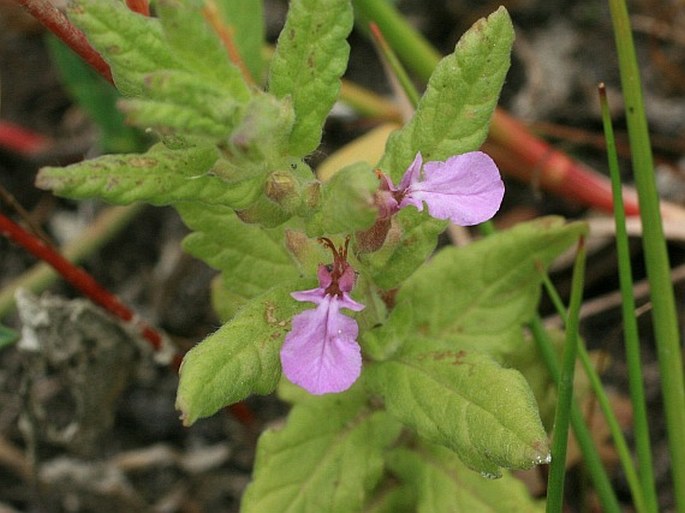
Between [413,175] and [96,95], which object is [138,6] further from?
[96,95]

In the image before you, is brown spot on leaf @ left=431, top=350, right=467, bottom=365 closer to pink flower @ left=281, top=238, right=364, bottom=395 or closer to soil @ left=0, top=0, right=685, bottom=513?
A: pink flower @ left=281, top=238, right=364, bottom=395

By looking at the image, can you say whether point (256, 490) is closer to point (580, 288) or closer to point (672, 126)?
point (580, 288)

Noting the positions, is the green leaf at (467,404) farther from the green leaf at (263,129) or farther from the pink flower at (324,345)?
the green leaf at (263,129)

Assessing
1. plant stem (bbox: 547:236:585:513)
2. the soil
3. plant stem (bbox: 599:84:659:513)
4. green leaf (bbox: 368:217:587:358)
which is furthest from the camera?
the soil

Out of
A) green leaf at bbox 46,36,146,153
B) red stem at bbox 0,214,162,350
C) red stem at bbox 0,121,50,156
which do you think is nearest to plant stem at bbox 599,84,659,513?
red stem at bbox 0,214,162,350

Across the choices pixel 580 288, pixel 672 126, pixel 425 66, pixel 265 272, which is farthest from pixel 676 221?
pixel 265 272
